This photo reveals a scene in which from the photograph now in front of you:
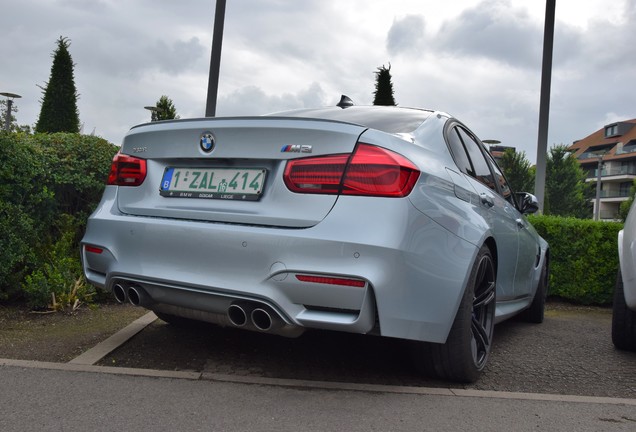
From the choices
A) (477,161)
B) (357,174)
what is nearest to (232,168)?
(357,174)

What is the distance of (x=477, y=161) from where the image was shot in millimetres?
4375

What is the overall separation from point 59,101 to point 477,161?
18687 mm

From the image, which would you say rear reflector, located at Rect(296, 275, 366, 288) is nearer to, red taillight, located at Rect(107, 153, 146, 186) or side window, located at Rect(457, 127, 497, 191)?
red taillight, located at Rect(107, 153, 146, 186)

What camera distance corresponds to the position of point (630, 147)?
90.8m

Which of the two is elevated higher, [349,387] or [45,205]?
[45,205]

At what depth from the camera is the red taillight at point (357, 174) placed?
2.97 m

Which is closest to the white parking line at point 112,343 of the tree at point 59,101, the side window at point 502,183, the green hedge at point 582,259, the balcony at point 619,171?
the side window at point 502,183

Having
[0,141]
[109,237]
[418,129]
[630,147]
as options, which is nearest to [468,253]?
[418,129]

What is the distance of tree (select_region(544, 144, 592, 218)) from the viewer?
57.3 m

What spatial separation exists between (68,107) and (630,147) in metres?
87.5

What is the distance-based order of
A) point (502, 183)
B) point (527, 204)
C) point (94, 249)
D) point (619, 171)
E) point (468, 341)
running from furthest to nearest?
point (619, 171)
point (527, 204)
point (502, 183)
point (94, 249)
point (468, 341)

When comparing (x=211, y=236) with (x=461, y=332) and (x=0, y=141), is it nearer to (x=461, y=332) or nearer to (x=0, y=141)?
(x=461, y=332)

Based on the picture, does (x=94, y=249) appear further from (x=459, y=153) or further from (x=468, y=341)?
(x=459, y=153)

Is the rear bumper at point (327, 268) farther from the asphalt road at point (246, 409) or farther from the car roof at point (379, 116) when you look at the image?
the car roof at point (379, 116)
